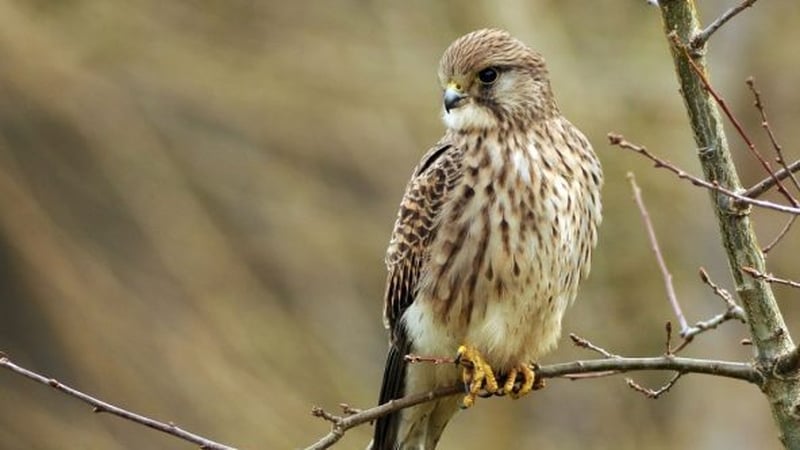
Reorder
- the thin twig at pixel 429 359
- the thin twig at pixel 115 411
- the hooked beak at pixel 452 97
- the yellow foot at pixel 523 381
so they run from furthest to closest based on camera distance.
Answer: the hooked beak at pixel 452 97
the yellow foot at pixel 523 381
the thin twig at pixel 429 359
the thin twig at pixel 115 411

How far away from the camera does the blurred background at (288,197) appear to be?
10.3 m

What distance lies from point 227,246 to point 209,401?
3.50ft

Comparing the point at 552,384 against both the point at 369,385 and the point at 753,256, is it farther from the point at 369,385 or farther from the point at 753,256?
the point at 753,256

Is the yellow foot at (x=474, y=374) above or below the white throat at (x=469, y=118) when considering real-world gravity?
below

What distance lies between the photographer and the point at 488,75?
18.7ft

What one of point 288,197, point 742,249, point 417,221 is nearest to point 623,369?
point 742,249

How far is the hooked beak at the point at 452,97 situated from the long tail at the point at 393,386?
0.82 metres

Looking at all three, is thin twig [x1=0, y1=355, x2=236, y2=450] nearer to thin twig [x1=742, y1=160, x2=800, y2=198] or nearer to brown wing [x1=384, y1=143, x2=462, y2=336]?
brown wing [x1=384, y1=143, x2=462, y2=336]

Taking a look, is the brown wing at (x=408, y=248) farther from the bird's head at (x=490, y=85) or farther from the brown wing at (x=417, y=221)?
the bird's head at (x=490, y=85)

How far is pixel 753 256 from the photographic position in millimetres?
4473

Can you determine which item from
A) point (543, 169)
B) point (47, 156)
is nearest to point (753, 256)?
point (543, 169)

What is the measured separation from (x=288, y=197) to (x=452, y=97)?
208 inches

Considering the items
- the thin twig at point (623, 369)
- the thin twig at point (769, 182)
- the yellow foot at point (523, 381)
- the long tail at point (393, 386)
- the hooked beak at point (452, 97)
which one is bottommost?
the thin twig at point (623, 369)

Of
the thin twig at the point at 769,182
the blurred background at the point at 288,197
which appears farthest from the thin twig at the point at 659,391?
the blurred background at the point at 288,197
